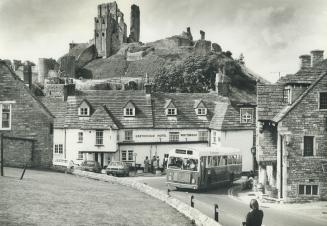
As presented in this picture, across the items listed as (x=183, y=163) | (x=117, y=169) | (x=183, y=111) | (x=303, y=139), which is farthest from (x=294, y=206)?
(x=183, y=111)

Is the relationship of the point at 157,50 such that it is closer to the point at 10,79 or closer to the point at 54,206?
the point at 10,79

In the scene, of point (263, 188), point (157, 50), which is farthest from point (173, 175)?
point (157, 50)

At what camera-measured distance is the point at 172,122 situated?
57031 mm

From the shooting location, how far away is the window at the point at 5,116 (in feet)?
117

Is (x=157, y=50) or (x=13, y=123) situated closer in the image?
(x=13, y=123)

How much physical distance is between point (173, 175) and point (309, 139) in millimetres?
10088

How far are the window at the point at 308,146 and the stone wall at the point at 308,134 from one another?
0.28 metres

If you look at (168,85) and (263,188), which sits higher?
(168,85)

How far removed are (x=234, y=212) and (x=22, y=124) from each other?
57.3 feet

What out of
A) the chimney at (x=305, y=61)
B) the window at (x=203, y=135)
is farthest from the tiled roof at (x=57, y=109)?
the chimney at (x=305, y=61)

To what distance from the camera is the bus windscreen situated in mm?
35688

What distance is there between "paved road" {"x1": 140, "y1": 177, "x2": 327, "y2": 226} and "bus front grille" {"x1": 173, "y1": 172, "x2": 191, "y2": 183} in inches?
34.5

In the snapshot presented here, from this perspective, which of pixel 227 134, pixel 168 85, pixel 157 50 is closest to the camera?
pixel 227 134

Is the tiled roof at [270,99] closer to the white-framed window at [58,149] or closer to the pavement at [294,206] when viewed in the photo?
the pavement at [294,206]
